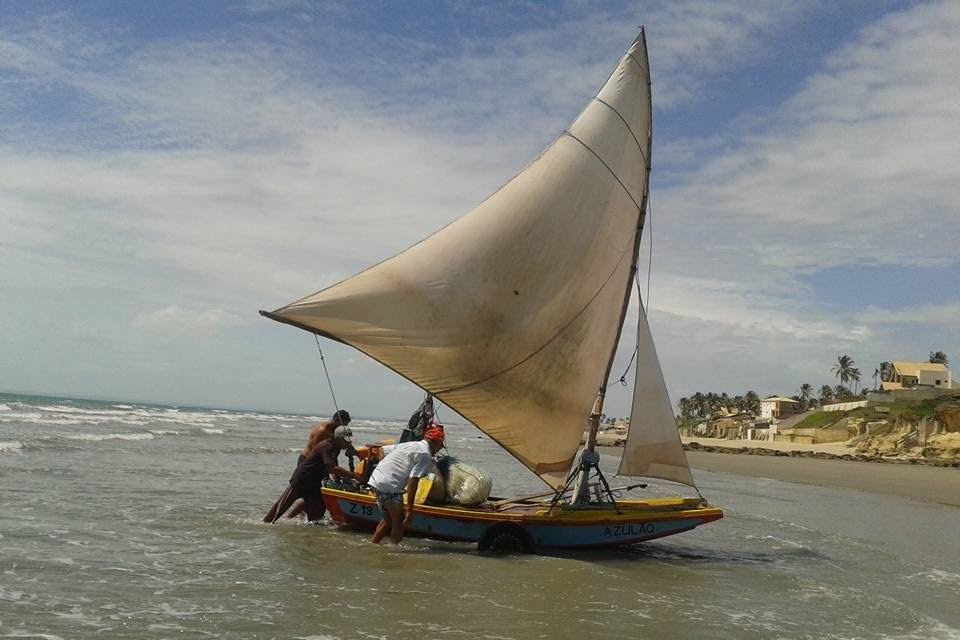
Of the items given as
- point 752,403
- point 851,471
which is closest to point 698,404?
point 752,403

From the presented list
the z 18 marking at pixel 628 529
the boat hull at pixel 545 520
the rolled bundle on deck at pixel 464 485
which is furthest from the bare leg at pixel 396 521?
the z 18 marking at pixel 628 529

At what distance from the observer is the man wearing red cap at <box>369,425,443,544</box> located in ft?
37.3

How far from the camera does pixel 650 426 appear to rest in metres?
13.0

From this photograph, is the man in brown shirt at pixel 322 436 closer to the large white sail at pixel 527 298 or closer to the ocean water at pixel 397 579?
the ocean water at pixel 397 579

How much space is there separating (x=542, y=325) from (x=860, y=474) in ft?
102

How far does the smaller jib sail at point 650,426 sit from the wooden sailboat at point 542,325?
2 centimetres

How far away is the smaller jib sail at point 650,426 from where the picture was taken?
12914 millimetres

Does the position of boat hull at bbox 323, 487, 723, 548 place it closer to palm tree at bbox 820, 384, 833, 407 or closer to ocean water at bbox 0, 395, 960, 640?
ocean water at bbox 0, 395, 960, 640

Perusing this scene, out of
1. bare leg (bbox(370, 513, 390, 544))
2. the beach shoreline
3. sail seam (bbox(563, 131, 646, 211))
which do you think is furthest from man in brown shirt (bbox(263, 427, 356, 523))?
the beach shoreline

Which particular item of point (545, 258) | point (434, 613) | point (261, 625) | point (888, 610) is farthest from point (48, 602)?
point (888, 610)

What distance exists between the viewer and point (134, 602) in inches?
316

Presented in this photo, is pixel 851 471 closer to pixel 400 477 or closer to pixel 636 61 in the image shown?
pixel 636 61

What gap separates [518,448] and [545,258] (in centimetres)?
294

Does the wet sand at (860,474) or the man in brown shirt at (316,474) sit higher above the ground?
the man in brown shirt at (316,474)
